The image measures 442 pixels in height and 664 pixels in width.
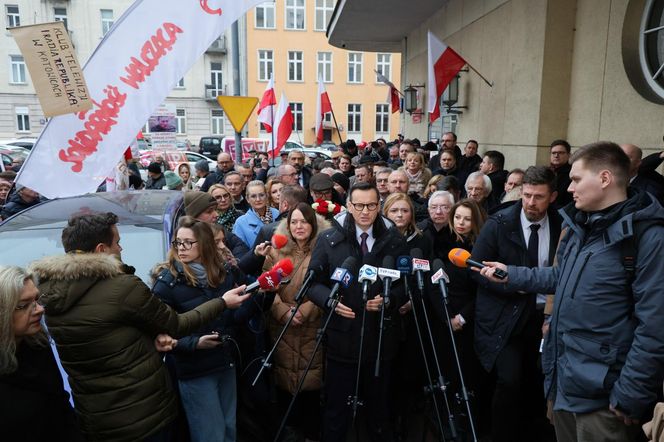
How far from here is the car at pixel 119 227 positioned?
3.71 metres

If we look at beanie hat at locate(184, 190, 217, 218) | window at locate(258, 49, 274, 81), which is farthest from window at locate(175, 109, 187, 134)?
beanie hat at locate(184, 190, 217, 218)

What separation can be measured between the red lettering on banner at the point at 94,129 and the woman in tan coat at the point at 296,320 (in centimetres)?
187

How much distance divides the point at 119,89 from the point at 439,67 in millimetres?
6085

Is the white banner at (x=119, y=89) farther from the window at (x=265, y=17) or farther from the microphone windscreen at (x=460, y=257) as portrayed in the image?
the window at (x=265, y=17)

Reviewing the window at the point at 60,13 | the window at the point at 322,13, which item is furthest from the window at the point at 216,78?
the window at the point at 60,13

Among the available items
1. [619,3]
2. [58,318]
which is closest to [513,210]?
[58,318]

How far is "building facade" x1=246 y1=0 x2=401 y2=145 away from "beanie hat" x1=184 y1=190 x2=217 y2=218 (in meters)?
33.6

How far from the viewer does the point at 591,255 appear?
2473 mm

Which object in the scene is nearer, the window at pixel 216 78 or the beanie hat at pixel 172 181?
the beanie hat at pixel 172 181

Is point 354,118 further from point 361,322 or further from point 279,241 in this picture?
point 361,322

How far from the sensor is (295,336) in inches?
151

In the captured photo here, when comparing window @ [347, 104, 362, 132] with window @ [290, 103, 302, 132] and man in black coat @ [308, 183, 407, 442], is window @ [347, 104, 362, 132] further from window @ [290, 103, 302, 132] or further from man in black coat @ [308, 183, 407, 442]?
man in black coat @ [308, 183, 407, 442]

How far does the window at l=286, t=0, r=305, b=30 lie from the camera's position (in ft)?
124

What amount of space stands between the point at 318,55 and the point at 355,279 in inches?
1486
